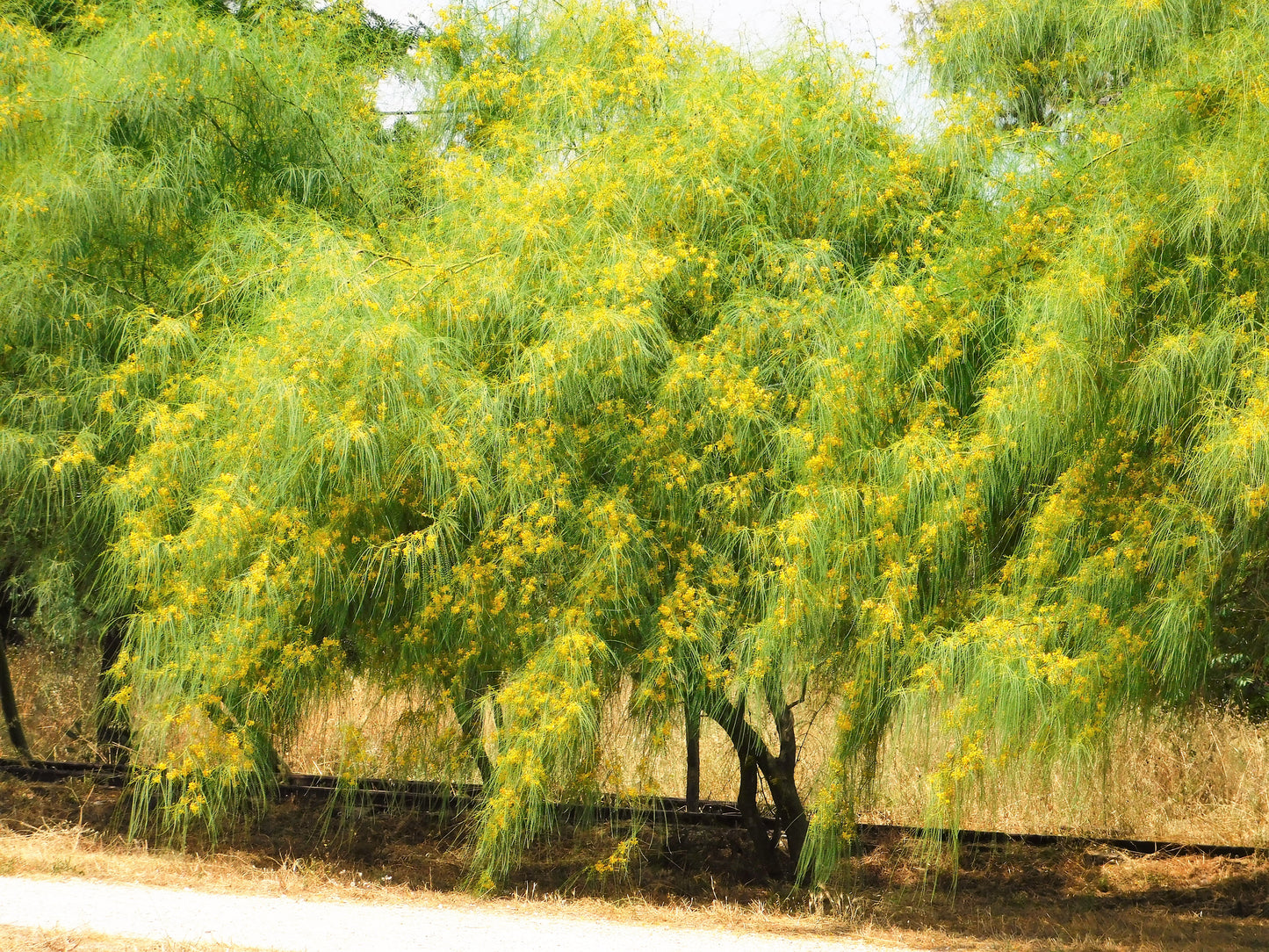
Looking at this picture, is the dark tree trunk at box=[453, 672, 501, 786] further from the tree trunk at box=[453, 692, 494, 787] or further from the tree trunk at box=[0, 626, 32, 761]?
the tree trunk at box=[0, 626, 32, 761]

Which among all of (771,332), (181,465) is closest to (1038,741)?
(771,332)

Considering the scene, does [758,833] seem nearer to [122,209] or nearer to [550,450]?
[550,450]

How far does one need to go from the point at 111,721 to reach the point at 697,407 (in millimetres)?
6437

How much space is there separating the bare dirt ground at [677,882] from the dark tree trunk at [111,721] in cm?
53

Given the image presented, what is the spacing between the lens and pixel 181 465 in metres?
7.92

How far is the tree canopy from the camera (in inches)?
261

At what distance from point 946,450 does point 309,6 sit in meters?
7.47

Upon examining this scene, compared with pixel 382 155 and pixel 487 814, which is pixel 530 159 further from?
pixel 487 814

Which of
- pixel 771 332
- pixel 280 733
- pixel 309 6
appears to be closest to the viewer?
pixel 771 332

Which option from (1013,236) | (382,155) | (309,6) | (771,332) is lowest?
(771,332)

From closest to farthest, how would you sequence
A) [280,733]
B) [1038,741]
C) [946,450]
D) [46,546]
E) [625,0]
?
[1038,741] < [946,450] < [280,733] < [625,0] < [46,546]

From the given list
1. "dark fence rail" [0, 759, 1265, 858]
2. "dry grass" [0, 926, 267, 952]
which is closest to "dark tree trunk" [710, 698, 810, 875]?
"dark fence rail" [0, 759, 1265, 858]

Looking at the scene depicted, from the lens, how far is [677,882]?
8.91 m

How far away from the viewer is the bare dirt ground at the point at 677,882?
23.9ft
